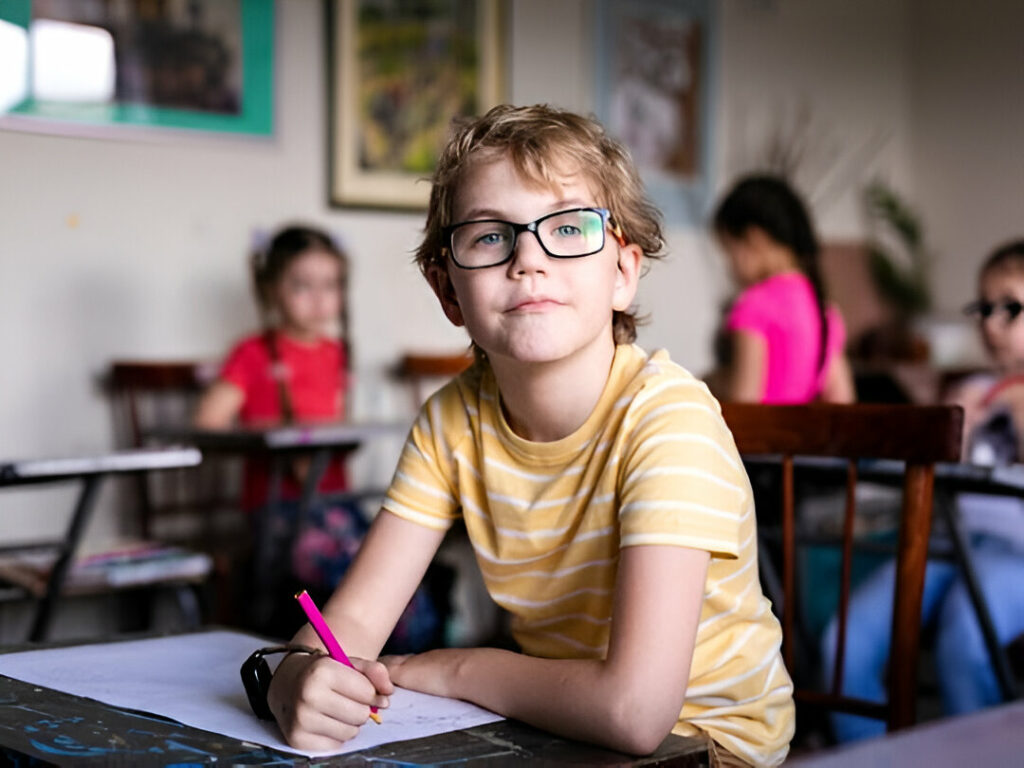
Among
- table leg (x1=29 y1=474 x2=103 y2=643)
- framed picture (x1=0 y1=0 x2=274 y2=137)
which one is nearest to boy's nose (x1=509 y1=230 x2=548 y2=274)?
table leg (x1=29 y1=474 x2=103 y2=643)

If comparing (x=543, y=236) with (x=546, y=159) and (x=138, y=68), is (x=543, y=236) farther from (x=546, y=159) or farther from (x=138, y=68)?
(x=138, y=68)

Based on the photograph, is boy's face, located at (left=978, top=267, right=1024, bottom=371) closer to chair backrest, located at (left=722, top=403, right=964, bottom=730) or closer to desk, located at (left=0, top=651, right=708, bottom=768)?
chair backrest, located at (left=722, top=403, right=964, bottom=730)

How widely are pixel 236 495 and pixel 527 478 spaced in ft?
9.34

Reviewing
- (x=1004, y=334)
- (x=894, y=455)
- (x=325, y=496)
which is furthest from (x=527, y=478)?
(x=325, y=496)

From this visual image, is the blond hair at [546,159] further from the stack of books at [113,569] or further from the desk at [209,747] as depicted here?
the stack of books at [113,569]

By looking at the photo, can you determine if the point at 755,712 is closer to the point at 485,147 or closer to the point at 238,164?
the point at 485,147

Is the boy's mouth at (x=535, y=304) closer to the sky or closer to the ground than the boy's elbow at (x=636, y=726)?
closer to the sky

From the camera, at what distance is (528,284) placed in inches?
40.7

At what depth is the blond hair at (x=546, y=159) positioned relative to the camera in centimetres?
107

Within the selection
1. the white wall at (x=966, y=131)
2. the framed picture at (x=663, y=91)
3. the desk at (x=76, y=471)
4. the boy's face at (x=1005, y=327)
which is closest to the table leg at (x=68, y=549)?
the desk at (x=76, y=471)

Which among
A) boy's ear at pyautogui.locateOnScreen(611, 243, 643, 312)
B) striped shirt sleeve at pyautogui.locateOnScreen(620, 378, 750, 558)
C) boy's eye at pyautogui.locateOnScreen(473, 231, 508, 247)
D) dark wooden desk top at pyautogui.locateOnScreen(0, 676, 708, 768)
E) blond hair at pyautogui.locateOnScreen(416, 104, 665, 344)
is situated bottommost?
dark wooden desk top at pyautogui.locateOnScreen(0, 676, 708, 768)

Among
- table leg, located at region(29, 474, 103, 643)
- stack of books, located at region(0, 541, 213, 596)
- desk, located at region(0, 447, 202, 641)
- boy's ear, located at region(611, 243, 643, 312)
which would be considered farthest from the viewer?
stack of books, located at region(0, 541, 213, 596)

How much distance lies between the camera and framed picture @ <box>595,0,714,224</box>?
15.6ft

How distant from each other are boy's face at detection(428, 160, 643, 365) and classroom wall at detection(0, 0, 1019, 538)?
217cm
